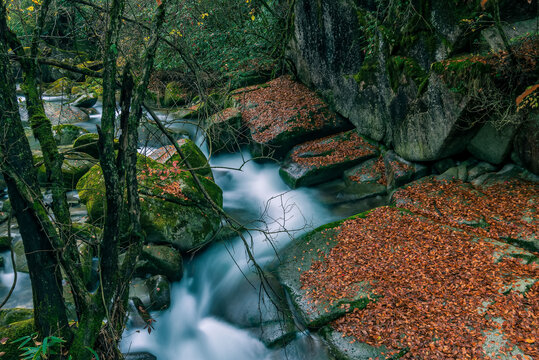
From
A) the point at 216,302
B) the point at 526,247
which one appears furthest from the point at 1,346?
the point at 526,247

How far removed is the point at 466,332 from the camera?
200 inches

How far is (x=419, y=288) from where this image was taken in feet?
19.4

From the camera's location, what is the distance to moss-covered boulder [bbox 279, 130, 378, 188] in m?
10.5

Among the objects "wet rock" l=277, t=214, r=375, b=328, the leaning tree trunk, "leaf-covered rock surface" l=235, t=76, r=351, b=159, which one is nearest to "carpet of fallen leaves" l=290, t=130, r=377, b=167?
"leaf-covered rock surface" l=235, t=76, r=351, b=159

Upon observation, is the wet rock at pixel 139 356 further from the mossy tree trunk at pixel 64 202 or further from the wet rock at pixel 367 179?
the wet rock at pixel 367 179

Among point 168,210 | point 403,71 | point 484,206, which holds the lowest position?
point 484,206

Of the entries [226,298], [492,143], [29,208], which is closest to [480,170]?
[492,143]

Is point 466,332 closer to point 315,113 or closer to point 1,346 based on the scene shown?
point 1,346

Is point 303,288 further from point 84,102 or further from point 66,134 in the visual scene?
point 84,102

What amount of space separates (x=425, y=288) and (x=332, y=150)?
19.2ft

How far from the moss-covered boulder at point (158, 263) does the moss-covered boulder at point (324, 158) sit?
4204mm

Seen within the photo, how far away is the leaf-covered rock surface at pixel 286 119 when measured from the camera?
38.3ft

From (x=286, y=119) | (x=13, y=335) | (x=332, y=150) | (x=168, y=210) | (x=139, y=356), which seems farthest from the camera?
(x=286, y=119)

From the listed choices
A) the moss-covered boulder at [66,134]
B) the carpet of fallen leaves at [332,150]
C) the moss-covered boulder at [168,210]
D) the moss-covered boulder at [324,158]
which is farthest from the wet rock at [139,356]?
the moss-covered boulder at [66,134]
